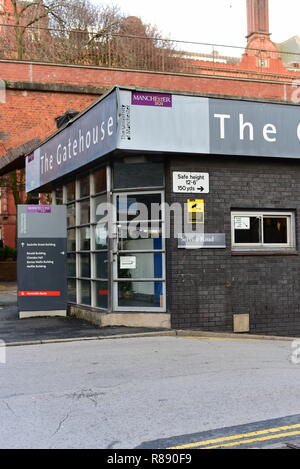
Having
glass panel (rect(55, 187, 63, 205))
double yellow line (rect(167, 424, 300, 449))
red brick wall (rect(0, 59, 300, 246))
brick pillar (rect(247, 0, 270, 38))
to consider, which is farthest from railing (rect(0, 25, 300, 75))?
brick pillar (rect(247, 0, 270, 38))

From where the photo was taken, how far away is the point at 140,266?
1069 cm

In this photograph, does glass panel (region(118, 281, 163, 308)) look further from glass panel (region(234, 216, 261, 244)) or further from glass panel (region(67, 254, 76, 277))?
glass panel (region(67, 254, 76, 277))

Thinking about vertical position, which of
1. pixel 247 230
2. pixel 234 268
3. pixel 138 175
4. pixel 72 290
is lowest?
pixel 72 290

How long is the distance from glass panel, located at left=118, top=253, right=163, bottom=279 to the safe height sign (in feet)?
7.30

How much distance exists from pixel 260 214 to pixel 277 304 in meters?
1.83

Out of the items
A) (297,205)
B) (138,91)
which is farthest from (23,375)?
(297,205)

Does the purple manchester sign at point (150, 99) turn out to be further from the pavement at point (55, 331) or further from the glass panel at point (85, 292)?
the glass panel at point (85, 292)

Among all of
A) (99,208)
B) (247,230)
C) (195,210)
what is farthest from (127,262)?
(247,230)

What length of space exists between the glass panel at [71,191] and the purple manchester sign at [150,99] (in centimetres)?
392

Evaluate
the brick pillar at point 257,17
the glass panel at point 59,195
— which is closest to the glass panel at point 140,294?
the glass panel at point 59,195

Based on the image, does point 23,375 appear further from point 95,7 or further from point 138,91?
point 95,7

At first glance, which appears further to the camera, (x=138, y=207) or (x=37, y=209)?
(x=37, y=209)

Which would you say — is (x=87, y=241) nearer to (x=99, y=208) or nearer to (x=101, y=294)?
(x=99, y=208)

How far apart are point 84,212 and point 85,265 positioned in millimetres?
1201
